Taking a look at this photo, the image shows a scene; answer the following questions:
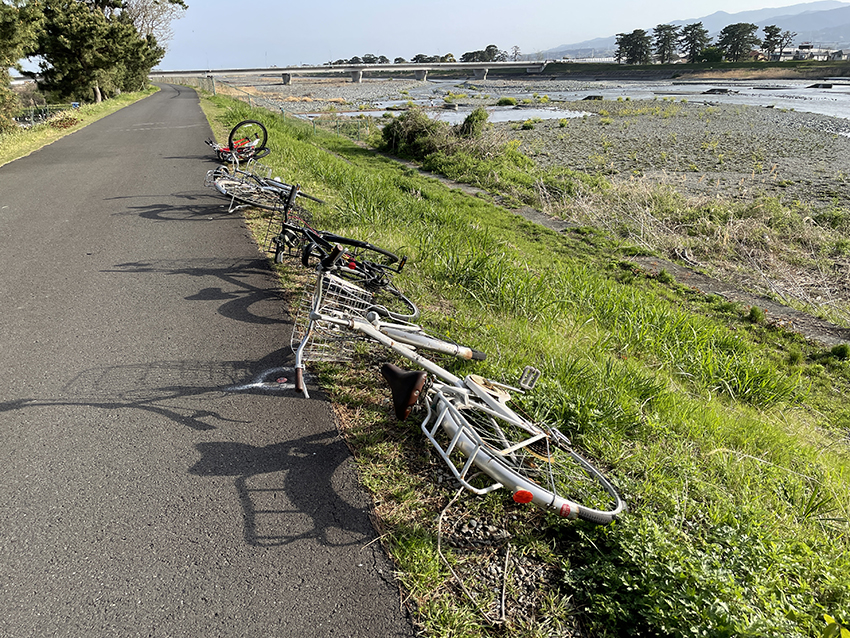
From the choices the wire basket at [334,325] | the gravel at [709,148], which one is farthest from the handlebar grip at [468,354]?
the gravel at [709,148]

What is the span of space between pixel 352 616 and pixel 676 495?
2133 millimetres

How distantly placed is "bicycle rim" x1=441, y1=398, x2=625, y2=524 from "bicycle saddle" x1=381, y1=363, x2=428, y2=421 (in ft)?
0.89

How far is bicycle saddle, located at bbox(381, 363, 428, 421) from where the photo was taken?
352 cm

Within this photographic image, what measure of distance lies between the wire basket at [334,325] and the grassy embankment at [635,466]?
45cm

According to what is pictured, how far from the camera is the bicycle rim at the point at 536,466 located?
2.98m

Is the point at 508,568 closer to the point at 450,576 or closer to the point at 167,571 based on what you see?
the point at 450,576

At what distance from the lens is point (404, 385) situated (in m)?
3.56

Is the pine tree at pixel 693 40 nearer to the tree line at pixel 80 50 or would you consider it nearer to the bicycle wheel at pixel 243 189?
the tree line at pixel 80 50

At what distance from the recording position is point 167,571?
284 centimetres

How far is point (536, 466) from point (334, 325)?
1.79 meters

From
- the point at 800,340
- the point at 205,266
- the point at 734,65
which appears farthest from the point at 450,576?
the point at 734,65

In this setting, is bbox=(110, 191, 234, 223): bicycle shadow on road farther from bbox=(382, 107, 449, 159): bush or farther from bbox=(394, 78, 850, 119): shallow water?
bbox=(394, 78, 850, 119): shallow water

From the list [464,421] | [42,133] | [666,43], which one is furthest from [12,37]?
[666,43]

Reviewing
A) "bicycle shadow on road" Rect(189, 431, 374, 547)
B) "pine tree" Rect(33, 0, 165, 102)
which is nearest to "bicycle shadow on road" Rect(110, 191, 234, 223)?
"bicycle shadow on road" Rect(189, 431, 374, 547)
